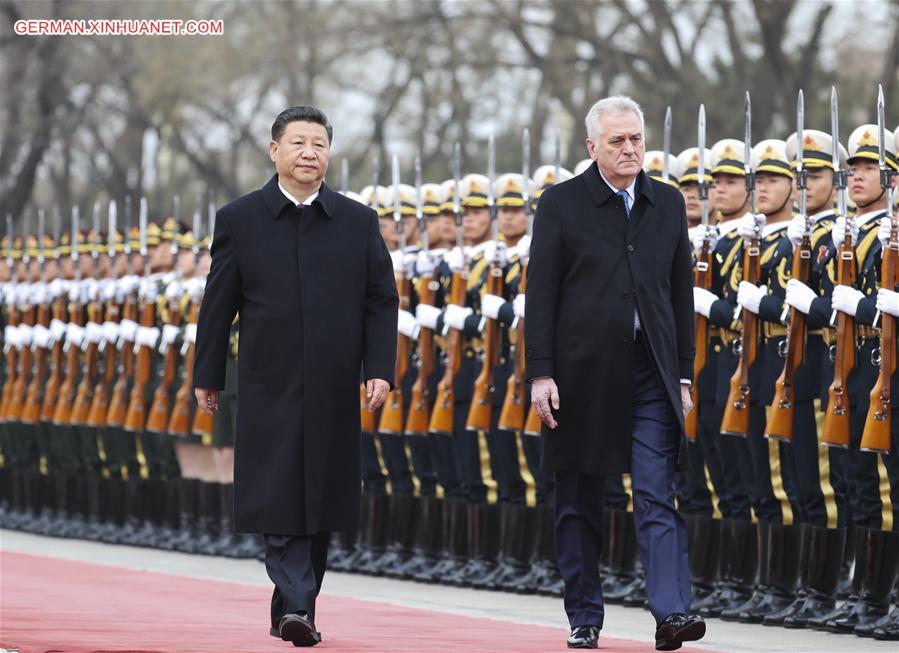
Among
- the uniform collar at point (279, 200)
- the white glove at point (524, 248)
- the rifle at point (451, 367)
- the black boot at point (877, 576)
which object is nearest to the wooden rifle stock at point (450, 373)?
the rifle at point (451, 367)

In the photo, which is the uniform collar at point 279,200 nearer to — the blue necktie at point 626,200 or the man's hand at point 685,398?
the blue necktie at point 626,200

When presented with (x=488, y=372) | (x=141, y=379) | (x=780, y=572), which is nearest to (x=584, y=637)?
(x=780, y=572)

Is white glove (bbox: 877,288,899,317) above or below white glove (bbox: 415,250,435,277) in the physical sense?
below

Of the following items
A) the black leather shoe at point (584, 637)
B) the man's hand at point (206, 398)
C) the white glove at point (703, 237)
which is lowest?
the black leather shoe at point (584, 637)

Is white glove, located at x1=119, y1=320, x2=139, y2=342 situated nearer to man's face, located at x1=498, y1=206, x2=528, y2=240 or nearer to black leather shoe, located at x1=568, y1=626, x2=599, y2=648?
man's face, located at x1=498, y1=206, x2=528, y2=240

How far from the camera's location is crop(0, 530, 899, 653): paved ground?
8.20 m

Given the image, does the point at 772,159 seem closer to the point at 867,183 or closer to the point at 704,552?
the point at 867,183

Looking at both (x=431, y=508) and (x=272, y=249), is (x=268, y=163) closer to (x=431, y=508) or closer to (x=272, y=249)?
(x=431, y=508)

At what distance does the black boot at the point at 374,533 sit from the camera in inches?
502

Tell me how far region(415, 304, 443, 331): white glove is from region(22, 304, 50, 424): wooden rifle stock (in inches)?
231

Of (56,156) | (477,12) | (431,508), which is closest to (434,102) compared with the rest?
(477,12)

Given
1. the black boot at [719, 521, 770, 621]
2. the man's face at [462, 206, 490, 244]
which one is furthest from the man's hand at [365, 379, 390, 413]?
the man's face at [462, 206, 490, 244]

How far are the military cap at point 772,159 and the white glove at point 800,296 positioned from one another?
0.81m

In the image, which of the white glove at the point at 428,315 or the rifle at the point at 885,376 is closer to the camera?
the rifle at the point at 885,376
